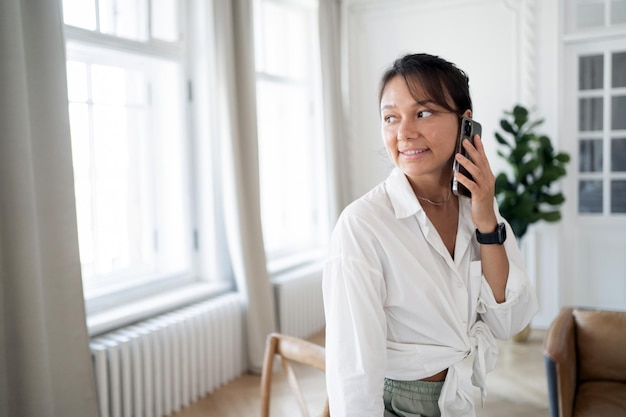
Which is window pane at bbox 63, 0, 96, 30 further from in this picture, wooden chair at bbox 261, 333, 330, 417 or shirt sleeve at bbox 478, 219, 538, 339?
shirt sleeve at bbox 478, 219, 538, 339

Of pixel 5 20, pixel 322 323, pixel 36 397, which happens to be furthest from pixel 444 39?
pixel 36 397

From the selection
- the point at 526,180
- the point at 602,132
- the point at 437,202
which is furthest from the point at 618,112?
the point at 437,202

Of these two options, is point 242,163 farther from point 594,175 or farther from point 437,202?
point 594,175

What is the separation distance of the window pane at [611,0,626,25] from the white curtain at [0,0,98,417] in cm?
412

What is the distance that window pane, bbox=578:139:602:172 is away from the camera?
15.5 feet

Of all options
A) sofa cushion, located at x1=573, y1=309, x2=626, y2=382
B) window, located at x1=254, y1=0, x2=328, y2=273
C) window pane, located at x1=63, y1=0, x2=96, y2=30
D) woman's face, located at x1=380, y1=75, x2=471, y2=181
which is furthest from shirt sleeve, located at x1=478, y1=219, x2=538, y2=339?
window, located at x1=254, y1=0, x2=328, y2=273

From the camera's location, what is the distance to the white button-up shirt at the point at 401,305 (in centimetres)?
106

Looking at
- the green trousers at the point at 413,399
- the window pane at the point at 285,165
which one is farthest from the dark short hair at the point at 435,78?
the window pane at the point at 285,165

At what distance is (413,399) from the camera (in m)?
1.18

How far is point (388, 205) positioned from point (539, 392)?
2.87 meters

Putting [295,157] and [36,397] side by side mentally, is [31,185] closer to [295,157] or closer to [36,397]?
[36,397]

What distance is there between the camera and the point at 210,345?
354cm

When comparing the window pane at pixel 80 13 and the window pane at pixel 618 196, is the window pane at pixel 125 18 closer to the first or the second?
the window pane at pixel 80 13

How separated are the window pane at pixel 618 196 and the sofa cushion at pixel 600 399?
8.52 feet
